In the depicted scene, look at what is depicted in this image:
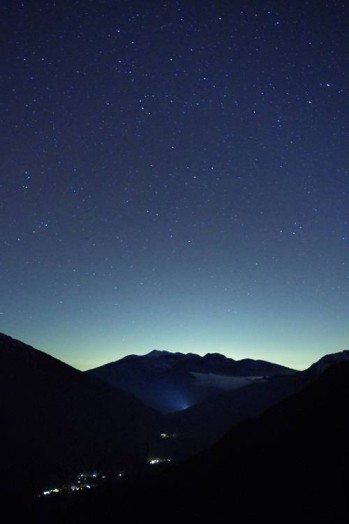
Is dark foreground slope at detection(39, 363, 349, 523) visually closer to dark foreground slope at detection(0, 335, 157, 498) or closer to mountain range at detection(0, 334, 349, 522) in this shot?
mountain range at detection(0, 334, 349, 522)

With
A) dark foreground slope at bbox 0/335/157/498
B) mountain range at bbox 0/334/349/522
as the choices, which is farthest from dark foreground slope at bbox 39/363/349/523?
dark foreground slope at bbox 0/335/157/498

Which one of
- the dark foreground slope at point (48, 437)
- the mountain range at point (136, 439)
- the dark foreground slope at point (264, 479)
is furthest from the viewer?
the dark foreground slope at point (48, 437)

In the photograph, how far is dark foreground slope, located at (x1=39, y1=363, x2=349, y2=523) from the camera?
43062 mm

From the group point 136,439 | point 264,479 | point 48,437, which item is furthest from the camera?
point 136,439

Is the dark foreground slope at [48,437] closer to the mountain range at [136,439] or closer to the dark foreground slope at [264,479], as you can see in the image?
the mountain range at [136,439]

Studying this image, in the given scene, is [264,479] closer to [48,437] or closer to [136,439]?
[48,437]

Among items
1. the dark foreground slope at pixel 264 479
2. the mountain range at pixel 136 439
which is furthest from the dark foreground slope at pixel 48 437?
the dark foreground slope at pixel 264 479

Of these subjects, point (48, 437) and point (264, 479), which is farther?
point (48, 437)

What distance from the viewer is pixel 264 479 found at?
2055 inches

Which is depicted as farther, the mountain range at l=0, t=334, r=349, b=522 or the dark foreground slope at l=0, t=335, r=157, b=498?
the dark foreground slope at l=0, t=335, r=157, b=498

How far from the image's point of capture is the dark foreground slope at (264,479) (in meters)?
43.1

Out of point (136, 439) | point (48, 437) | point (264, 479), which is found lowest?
point (136, 439)

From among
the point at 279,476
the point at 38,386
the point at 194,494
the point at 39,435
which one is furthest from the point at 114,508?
the point at 38,386

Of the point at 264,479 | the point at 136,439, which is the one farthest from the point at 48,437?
the point at 264,479
